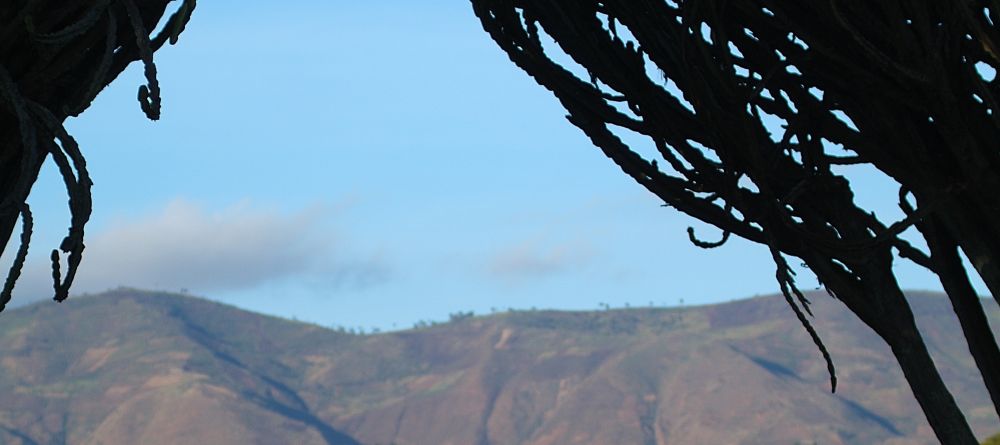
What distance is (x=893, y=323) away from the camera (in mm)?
6109

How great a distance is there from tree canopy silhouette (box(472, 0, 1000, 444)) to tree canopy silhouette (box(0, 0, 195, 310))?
274 centimetres

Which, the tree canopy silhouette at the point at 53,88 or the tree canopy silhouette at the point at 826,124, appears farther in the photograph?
the tree canopy silhouette at the point at 826,124

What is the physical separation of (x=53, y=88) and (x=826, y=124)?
360 centimetres

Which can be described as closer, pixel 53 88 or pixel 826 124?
pixel 53 88

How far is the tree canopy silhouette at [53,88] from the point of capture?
357 cm

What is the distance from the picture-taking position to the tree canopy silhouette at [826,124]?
5.48m

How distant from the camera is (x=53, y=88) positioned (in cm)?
380

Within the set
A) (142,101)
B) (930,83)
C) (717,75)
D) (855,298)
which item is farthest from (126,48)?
(855,298)

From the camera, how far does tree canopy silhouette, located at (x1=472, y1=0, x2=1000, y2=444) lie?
5.48m

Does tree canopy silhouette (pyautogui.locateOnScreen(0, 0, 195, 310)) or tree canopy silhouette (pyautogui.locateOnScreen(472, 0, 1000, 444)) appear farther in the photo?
tree canopy silhouette (pyautogui.locateOnScreen(472, 0, 1000, 444))

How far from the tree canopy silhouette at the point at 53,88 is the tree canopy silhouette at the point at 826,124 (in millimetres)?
2738

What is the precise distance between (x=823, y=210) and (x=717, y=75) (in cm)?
97

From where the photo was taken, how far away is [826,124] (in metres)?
6.10

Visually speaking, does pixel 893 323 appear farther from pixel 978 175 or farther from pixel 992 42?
pixel 992 42
